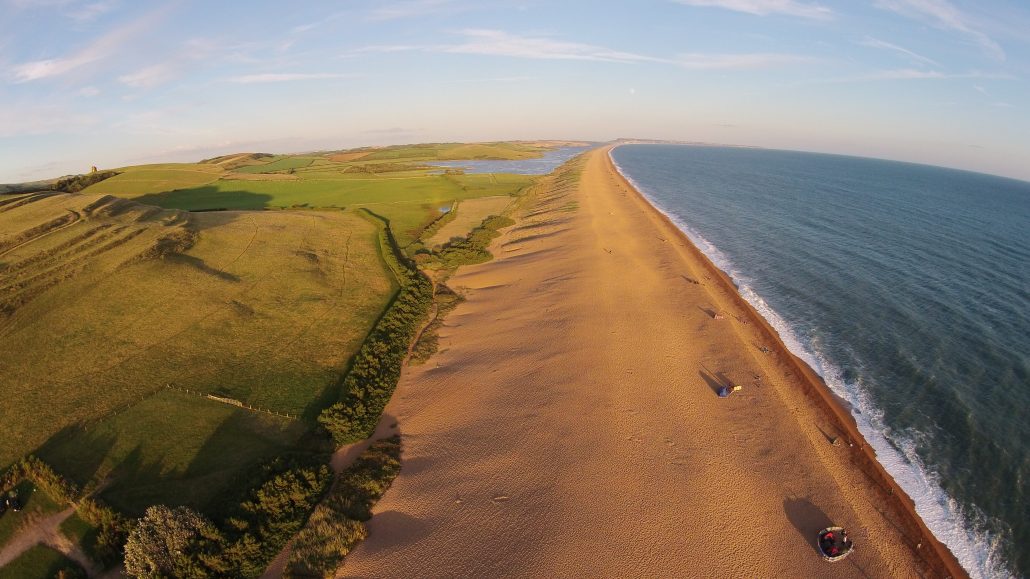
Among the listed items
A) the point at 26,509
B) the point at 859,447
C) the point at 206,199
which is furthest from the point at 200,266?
the point at 859,447

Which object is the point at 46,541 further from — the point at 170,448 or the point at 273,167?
the point at 273,167

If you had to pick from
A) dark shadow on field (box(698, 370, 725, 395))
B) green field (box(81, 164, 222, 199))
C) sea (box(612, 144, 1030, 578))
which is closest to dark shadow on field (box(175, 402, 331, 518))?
dark shadow on field (box(698, 370, 725, 395))

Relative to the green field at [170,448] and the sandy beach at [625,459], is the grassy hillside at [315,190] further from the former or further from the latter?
the green field at [170,448]

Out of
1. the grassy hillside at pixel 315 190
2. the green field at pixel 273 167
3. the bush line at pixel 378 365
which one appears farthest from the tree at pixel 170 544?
the green field at pixel 273 167

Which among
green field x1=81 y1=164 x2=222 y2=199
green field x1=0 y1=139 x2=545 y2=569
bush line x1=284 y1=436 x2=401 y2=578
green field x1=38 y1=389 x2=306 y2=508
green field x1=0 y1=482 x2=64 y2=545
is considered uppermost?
green field x1=81 y1=164 x2=222 y2=199

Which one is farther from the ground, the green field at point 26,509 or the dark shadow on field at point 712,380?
the dark shadow on field at point 712,380

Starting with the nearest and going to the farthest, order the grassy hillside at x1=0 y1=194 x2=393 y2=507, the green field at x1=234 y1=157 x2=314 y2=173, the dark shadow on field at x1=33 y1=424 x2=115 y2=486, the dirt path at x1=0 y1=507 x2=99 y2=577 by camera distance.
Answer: the dirt path at x1=0 y1=507 x2=99 y2=577
the dark shadow on field at x1=33 y1=424 x2=115 y2=486
the grassy hillside at x1=0 y1=194 x2=393 y2=507
the green field at x1=234 y1=157 x2=314 y2=173

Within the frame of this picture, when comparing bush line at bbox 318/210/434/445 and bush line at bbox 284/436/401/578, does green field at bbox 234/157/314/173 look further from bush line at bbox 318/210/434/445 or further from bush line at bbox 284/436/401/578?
bush line at bbox 284/436/401/578
